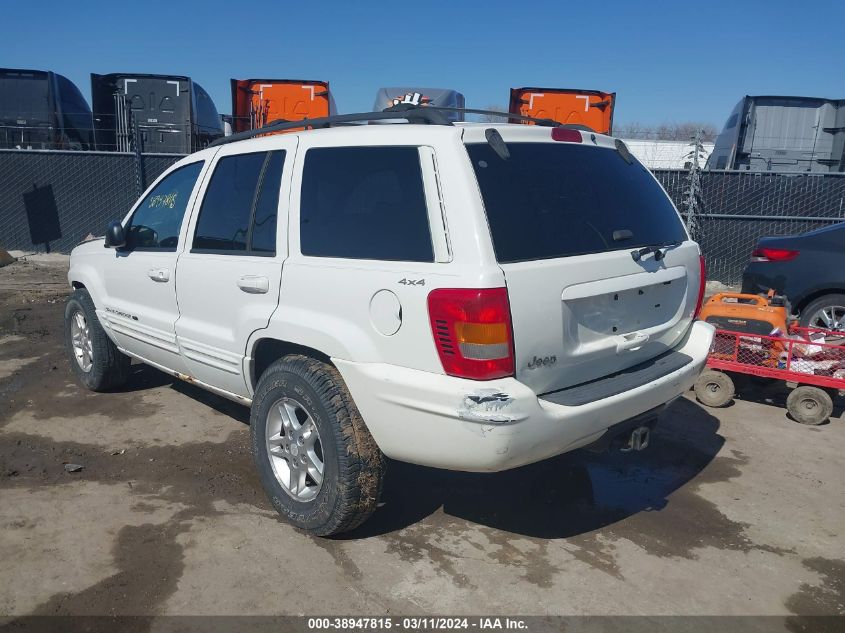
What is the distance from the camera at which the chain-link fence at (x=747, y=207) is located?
408 inches

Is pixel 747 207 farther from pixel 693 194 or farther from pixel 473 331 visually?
pixel 473 331

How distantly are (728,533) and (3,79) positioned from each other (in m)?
16.0

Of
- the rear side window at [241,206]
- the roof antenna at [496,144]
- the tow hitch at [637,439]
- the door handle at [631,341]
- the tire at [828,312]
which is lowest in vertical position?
the tow hitch at [637,439]

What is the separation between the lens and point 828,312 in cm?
625

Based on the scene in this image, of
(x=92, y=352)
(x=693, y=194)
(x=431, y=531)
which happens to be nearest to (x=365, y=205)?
(x=431, y=531)

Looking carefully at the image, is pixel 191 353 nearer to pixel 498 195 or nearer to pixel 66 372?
pixel 498 195

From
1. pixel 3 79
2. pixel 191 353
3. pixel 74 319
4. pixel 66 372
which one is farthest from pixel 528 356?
pixel 3 79

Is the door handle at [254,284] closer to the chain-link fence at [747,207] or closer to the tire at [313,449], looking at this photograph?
the tire at [313,449]

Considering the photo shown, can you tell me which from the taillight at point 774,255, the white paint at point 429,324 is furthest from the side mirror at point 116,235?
the taillight at point 774,255

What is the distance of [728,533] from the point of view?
344 centimetres

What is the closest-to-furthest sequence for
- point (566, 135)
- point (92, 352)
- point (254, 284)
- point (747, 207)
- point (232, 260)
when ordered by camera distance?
1. point (566, 135)
2. point (254, 284)
3. point (232, 260)
4. point (92, 352)
5. point (747, 207)

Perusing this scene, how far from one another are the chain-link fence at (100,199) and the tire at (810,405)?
6.23m

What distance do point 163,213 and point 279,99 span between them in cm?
844

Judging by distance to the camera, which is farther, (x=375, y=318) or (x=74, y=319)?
(x=74, y=319)
